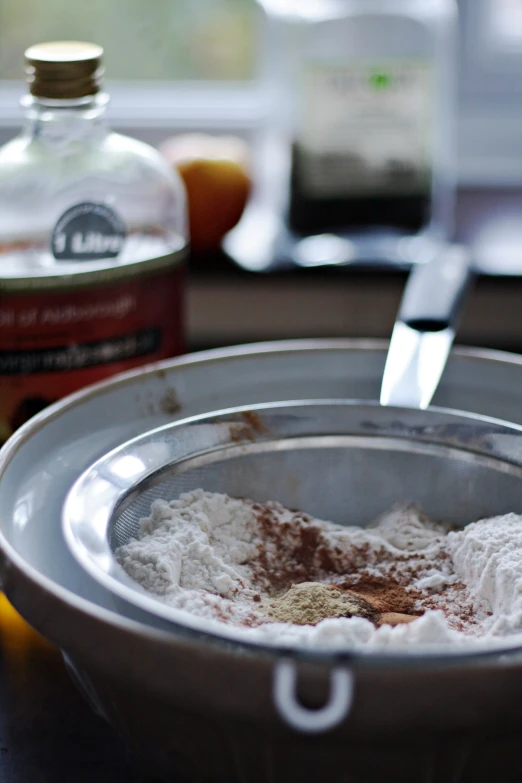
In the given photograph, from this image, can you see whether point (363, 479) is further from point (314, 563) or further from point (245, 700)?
point (245, 700)

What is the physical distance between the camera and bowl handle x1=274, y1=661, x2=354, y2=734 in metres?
0.29

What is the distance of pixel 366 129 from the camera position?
40.9 inches

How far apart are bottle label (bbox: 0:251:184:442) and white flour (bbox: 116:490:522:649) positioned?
0.58ft

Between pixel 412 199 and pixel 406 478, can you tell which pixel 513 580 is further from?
pixel 412 199

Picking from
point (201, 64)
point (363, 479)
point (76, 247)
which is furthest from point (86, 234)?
point (201, 64)

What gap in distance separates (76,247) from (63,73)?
110 millimetres

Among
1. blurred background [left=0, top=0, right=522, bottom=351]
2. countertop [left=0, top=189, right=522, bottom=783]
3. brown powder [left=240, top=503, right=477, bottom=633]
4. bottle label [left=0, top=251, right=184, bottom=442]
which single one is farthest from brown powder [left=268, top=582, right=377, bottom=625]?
blurred background [left=0, top=0, right=522, bottom=351]

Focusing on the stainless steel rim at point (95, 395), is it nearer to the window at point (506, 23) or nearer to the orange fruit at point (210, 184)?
the orange fruit at point (210, 184)

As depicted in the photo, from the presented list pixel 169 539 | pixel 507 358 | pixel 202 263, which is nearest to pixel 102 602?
pixel 169 539

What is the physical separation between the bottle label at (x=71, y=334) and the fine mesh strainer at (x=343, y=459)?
13 cm

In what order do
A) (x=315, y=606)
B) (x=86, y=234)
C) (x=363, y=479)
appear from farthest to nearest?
(x=86, y=234), (x=363, y=479), (x=315, y=606)

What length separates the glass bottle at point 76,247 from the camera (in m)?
0.61

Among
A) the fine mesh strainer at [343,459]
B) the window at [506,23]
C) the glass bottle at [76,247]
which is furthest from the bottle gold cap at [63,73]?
the window at [506,23]

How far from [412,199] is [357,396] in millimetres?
501
